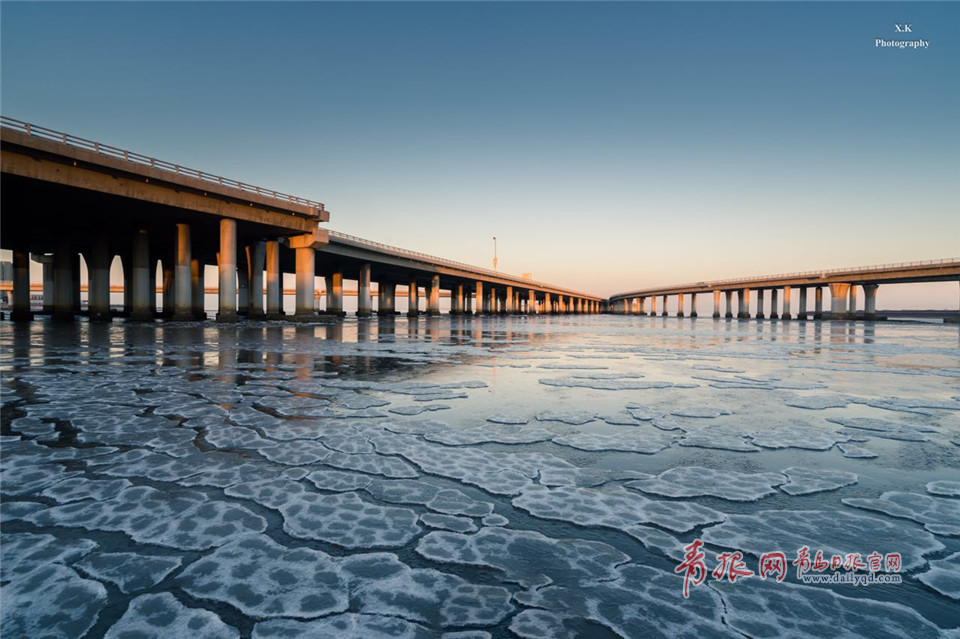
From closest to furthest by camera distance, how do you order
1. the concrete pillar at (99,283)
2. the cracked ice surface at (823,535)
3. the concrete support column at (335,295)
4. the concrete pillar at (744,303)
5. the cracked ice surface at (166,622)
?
1. the cracked ice surface at (166,622)
2. the cracked ice surface at (823,535)
3. the concrete pillar at (99,283)
4. the concrete support column at (335,295)
5. the concrete pillar at (744,303)

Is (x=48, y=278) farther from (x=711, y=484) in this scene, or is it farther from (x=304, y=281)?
(x=711, y=484)

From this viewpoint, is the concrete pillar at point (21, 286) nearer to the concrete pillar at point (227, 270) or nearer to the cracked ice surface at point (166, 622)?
the concrete pillar at point (227, 270)

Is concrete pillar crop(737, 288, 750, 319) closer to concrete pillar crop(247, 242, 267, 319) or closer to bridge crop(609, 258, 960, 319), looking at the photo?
bridge crop(609, 258, 960, 319)

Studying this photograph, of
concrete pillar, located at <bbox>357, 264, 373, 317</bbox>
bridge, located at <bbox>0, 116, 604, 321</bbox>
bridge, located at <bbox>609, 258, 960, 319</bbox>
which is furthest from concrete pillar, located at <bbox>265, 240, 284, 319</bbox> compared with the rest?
bridge, located at <bbox>609, 258, 960, 319</bbox>

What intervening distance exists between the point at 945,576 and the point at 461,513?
3016mm

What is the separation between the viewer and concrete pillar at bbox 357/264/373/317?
62.2 m

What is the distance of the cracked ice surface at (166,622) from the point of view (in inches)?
83.8

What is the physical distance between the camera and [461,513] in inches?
139

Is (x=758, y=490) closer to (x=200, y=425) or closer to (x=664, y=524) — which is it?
(x=664, y=524)

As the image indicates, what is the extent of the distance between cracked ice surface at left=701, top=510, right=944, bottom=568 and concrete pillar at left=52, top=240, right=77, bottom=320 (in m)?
55.4

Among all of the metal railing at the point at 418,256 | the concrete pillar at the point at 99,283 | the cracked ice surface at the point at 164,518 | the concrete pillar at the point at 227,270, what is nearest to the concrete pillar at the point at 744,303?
the metal railing at the point at 418,256

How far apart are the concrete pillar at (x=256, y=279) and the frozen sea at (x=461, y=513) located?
1566 inches

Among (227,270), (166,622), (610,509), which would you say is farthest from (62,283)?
(610,509)

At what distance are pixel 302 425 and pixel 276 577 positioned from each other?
148 inches
